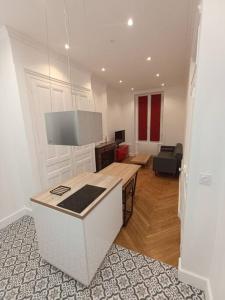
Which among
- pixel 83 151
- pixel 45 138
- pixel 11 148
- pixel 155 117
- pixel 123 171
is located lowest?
pixel 123 171

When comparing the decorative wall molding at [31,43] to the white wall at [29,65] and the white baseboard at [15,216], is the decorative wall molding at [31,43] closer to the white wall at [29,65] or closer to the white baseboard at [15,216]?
the white wall at [29,65]

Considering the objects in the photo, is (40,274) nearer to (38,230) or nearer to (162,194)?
(38,230)

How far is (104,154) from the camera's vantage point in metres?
4.93

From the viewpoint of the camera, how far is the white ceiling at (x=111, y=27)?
181 cm

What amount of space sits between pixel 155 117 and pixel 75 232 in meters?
6.10

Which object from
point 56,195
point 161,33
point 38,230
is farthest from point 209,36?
point 38,230

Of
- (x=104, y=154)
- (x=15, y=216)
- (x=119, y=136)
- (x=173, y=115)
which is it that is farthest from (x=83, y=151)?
(x=173, y=115)

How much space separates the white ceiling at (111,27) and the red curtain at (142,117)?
3197 mm

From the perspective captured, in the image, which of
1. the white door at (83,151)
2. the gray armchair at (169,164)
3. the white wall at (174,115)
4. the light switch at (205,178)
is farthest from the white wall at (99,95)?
the light switch at (205,178)

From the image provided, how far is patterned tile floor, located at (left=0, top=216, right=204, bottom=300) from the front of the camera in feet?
5.00

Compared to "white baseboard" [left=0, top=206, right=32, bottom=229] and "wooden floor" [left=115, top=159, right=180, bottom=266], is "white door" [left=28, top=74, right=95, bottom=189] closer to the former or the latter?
"white baseboard" [left=0, top=206, right=32, bottom=229]

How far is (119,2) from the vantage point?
176cm

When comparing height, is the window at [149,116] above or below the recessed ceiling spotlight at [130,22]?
below

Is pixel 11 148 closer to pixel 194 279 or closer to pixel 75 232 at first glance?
pixel 75 232
